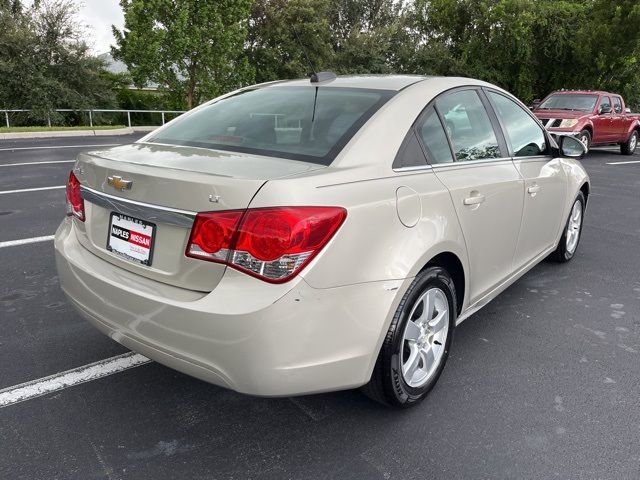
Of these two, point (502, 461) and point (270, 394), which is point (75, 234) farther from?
point (502, 461)

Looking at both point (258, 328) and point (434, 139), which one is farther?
point (434, 139)

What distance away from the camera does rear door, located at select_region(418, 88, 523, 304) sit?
2.82 meters

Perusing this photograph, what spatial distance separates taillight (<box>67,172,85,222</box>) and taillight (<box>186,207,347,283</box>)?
3.09 feet

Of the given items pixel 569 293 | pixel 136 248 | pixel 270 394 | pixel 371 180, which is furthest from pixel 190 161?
pixel 569 293

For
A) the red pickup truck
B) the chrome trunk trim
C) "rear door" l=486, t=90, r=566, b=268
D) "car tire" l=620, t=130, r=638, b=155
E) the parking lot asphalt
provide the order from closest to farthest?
the chrome trunk trim → the parking lot asphalt → "rear door" l=486, t=90, r=566, b=268 → the red pickup truck → "car tire" l=620, t=130, r=638, b=155

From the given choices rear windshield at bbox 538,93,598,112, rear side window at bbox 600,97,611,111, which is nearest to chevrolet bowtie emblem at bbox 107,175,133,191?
rear windshield at bbox 538,93,598,112

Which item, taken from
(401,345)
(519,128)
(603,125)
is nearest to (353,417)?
(401,345)

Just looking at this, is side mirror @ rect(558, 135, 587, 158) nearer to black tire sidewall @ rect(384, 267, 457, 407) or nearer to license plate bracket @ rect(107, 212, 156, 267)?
black tire sidewall @ rect(384, 267, 457, 407)

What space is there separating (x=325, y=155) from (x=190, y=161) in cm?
58

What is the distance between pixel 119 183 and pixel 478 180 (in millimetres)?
1828

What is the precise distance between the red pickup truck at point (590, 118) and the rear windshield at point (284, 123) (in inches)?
476

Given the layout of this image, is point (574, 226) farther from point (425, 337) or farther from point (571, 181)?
point (425, 337)

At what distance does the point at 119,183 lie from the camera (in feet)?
7.69

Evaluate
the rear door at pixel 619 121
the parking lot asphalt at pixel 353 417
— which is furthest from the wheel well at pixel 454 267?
the rear door at pixel 619 121
